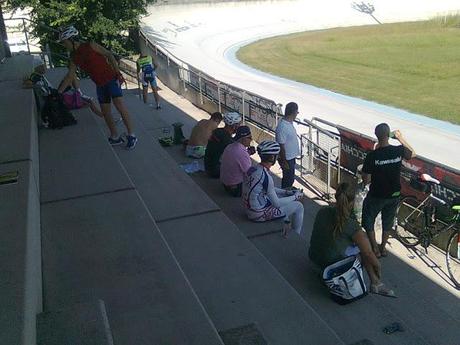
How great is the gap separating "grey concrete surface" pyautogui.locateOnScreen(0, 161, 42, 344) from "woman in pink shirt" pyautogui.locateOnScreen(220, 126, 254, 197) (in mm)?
2728

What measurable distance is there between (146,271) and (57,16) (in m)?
20.2

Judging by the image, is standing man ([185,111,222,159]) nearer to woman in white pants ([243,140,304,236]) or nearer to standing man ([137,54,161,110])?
woman in white pants ([243,140,304,236])

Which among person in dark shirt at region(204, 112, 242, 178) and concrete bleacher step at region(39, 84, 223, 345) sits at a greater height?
concrete bleacher step at region(39, 84, 223, 345)

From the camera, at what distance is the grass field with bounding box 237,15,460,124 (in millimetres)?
17078

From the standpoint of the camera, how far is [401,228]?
6914mm

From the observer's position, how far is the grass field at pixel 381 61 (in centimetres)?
1708

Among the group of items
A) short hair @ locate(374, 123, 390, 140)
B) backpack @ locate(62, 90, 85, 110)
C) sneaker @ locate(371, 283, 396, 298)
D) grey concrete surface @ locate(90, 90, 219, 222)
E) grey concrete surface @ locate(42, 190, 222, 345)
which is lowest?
sneaker @ locate(371, 283, 396, 298)

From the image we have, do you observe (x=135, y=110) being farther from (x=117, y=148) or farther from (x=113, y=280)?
(x=113, y=280)

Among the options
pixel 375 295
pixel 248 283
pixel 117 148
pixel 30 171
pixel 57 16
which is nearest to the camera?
pixel 248 283

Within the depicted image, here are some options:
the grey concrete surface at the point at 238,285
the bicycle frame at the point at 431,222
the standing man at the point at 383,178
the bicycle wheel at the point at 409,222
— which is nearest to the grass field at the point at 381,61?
the bicycle wheel at the point at 409,222

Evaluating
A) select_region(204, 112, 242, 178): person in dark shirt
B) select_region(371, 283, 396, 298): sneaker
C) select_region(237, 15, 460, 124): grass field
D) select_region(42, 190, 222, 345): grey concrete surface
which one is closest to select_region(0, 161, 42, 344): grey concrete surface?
select_region(42, 190, 222, 345): grey concrete surface

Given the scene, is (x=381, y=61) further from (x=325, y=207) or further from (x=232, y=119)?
(x=325, y=207)

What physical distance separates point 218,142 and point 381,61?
18.3 m

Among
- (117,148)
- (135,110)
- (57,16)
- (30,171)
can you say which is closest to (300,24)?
(57,16)
